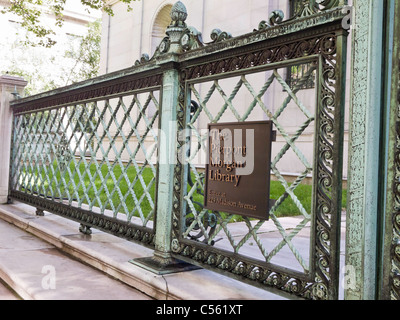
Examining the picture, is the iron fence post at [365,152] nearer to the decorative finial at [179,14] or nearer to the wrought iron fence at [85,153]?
the decorative finial at [179,14]

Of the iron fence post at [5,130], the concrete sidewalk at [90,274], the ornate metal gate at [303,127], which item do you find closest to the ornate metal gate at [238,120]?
the ornate metal gate at [303,127]

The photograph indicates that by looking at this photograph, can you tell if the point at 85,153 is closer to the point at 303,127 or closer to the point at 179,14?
the point at 179,14

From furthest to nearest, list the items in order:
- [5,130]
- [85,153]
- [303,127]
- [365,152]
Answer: [5,130] < [85,153] < [303,127] < [365,152]

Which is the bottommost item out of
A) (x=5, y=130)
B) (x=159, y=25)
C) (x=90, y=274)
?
(x=90, y=274)

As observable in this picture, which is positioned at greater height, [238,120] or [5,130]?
[5,130]

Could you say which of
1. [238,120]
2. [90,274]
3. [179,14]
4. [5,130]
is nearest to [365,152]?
[238,120]

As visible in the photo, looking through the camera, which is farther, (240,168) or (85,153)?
(85,153)

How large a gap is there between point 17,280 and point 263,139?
2096mm

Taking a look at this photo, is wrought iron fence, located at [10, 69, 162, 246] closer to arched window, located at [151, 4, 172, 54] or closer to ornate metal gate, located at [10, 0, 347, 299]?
ornate metal gate, located at [10, 0, 347, 299]

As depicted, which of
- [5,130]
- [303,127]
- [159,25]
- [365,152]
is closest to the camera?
[365,152]

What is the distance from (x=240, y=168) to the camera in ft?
8.39

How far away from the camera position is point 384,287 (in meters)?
1.80

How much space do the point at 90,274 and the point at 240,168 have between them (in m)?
1.57
